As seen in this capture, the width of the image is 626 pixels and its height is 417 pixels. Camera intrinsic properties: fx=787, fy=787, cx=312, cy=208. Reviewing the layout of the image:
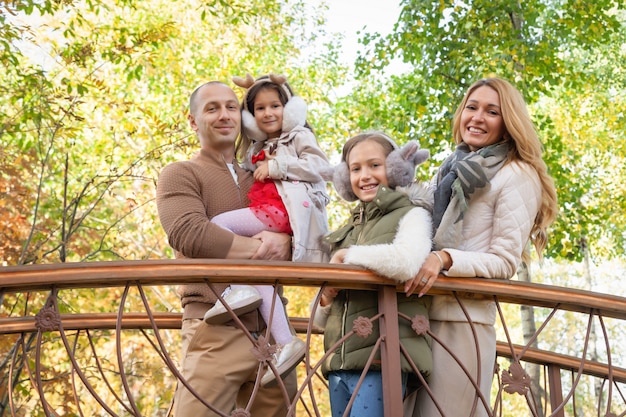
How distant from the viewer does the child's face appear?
3.19 meters

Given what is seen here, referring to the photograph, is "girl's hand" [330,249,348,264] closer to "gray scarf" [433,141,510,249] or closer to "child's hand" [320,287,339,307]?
"child's hand" [320,287,339,307]

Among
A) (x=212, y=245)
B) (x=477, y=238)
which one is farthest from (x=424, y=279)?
(x=212, y=245)

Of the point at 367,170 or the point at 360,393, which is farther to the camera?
the point at 367,170

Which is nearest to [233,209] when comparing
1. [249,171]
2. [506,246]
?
[249,171]

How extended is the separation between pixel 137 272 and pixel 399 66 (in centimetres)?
1426

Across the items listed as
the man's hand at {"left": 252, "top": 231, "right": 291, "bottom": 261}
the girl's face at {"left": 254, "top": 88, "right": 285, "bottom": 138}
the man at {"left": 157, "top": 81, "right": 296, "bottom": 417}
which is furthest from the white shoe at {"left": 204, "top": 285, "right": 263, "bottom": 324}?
the girl's face at {"left": 254, "top": 88, "right": 285, "bottom": 138}

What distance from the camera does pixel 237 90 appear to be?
500 inches

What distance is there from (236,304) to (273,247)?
1.12ft

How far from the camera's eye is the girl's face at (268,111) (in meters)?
3.68

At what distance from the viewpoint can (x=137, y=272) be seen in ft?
9.02

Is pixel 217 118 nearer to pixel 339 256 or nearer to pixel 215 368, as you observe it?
pixel 339 256

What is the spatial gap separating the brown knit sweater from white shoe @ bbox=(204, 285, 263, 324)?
4.2 inches

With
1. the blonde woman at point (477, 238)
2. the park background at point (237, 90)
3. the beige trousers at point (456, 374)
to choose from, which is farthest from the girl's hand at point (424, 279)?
the park background at point (237, 90)

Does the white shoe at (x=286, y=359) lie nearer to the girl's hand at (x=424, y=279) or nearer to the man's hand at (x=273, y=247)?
the man's hand at (x=273, y=247)
